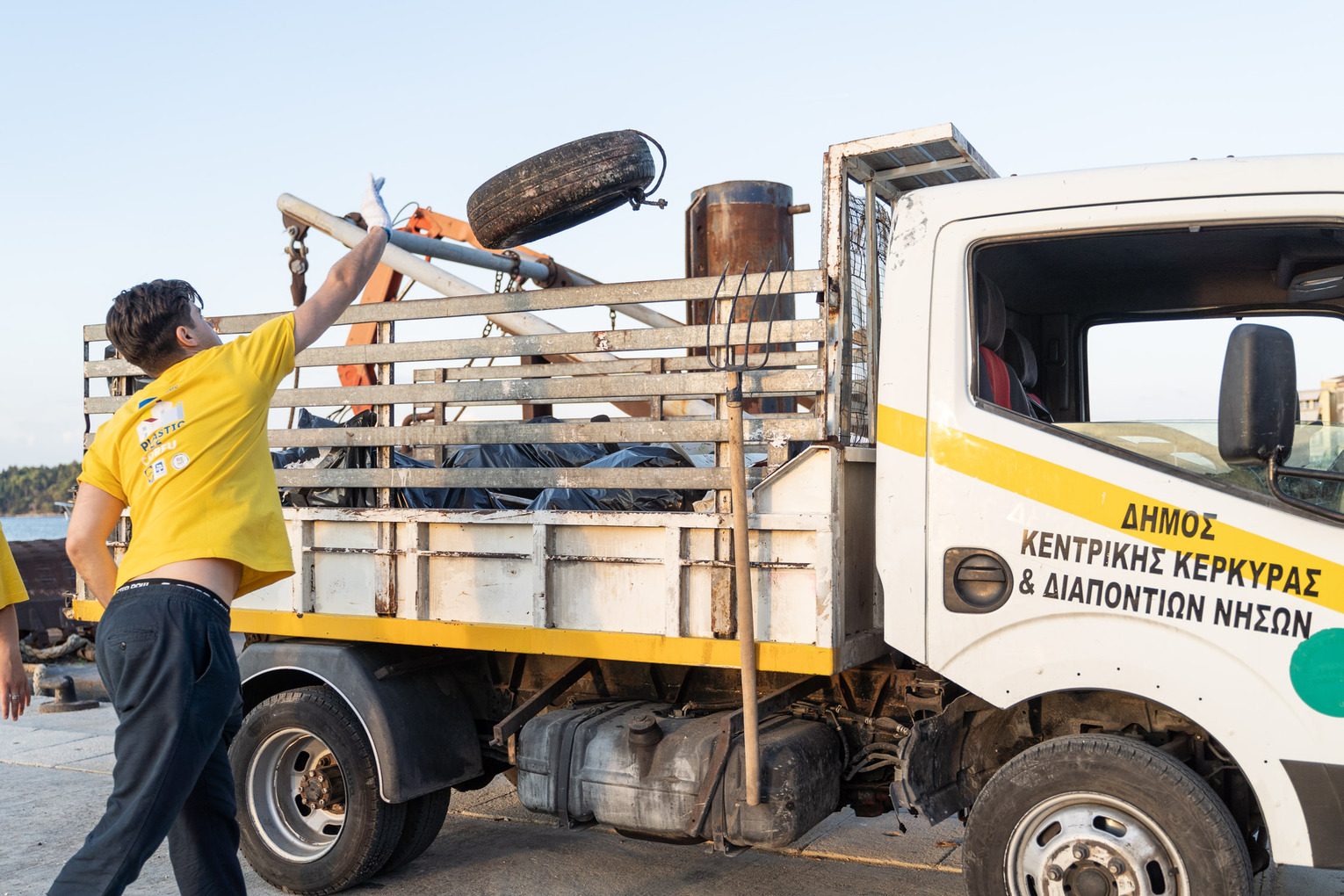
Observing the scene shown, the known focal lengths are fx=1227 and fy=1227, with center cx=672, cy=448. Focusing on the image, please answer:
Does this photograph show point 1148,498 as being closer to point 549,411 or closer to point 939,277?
point 939,277

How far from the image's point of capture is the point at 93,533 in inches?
148

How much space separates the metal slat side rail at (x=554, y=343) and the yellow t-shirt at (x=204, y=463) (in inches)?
34.8

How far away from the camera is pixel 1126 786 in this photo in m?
3.46

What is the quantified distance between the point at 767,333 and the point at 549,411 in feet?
7.06

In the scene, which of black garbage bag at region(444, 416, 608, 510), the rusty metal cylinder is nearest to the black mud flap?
black garbage bag at region(444, 416, 608, 510)

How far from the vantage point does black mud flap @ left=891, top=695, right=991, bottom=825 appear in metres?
3.82

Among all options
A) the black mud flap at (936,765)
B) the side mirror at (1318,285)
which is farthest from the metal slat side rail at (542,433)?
the side mirror at (1318,285)

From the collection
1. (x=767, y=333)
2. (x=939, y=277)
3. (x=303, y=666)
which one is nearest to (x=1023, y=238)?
(x=939, y=277)

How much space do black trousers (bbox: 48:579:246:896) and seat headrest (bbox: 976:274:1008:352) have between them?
2450 millimetres

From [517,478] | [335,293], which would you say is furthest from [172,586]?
[517,478]

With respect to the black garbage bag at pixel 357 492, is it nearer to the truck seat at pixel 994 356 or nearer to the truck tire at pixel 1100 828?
the truck seat at pixel 994 356

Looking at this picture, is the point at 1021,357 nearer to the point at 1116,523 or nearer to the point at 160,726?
the point at 1116,523

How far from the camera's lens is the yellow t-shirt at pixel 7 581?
361 cm

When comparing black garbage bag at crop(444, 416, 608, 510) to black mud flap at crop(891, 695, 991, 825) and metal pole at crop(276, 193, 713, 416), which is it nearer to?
black mud flap at crop(891, 695, 991, 825)
